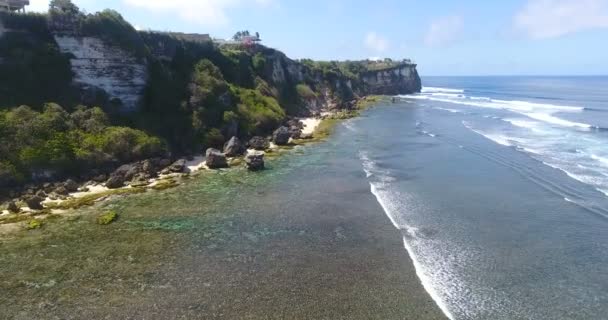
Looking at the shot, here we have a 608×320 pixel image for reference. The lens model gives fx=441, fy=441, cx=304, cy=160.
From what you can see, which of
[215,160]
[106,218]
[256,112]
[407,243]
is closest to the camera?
[407,243]

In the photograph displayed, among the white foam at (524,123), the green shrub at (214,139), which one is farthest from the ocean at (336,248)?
the white foam at (524,123)

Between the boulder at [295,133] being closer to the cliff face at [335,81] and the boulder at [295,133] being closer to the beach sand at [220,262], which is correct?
the cliff face at [335,81]


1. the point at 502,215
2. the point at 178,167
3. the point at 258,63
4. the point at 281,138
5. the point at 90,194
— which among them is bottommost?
the point at 502,215

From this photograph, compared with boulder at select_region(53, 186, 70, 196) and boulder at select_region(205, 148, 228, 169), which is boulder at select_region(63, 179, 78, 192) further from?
boulder at select_region(205, 148, 228, 169)

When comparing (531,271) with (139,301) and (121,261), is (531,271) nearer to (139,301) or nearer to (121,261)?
(139,301)

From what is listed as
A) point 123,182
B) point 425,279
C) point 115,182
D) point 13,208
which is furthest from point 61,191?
point 425,279

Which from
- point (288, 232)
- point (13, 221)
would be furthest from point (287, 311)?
point (13, 221)

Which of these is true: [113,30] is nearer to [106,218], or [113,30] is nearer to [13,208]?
[13,208]

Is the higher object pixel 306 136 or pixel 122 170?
pixel 306 136
